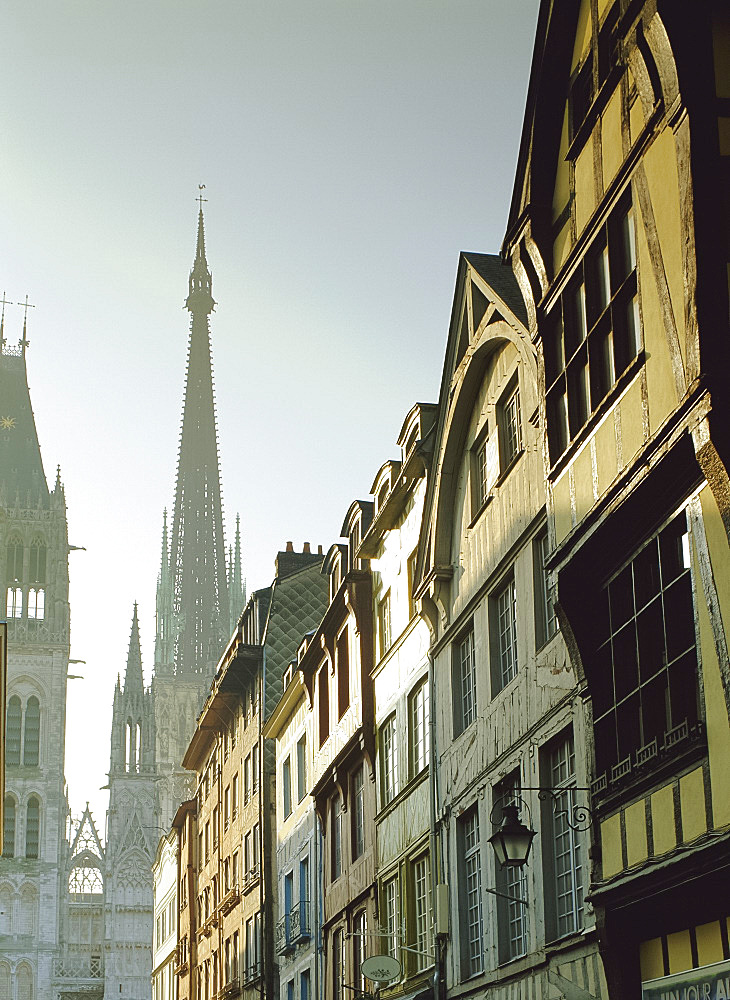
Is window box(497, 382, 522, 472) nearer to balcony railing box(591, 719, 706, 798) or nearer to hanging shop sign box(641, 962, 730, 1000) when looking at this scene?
balcony railing box(591, 719, 706, 798)

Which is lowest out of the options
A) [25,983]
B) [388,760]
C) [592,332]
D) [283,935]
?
[283,935]

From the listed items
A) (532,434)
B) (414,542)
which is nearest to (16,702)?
(414,542)

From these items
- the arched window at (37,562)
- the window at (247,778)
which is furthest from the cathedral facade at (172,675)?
the window at (247,778)

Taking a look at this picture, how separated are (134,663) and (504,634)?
310 feet

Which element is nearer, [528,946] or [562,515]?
[562,515]

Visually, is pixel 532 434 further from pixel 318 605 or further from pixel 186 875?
pixel 186 875

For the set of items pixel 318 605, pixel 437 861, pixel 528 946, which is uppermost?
pixel 318 605

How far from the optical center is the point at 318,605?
41.4m

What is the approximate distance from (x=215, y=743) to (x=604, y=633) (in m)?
37.1

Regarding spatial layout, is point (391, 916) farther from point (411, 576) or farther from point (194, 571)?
point (194, 571)

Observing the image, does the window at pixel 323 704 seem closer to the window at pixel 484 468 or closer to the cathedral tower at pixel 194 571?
the window at pixel 484 468

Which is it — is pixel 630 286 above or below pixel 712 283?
above

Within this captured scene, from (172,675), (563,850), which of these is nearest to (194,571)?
(172,675)

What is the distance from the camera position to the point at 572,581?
1402 centimetres
